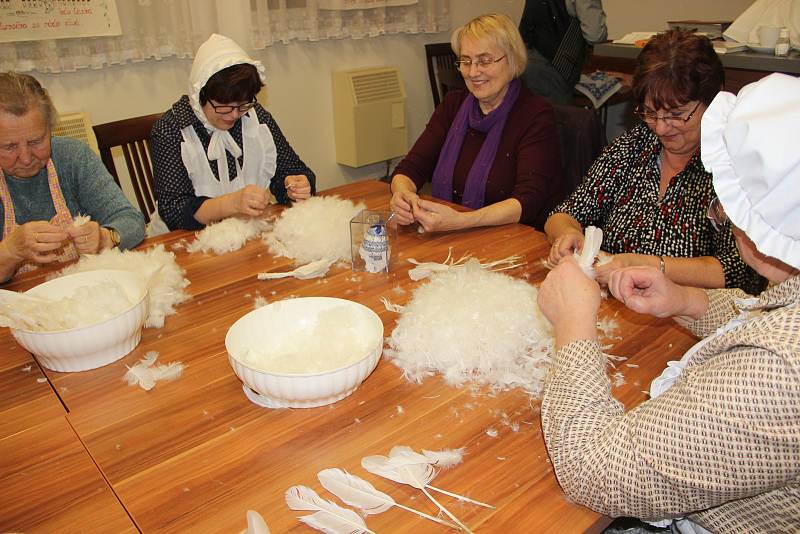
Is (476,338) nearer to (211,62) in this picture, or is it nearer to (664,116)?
(664,116)

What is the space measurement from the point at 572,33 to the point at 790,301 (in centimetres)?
365

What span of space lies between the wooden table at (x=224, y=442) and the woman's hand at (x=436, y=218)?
62cm

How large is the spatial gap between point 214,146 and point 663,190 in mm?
1726

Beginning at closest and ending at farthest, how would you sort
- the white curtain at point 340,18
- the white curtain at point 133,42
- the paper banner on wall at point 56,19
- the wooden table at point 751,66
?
the paper banner on wall at point 56,19 < the white curtain at point 133,42 < the wooden table at point 751,66 < the white curtain at point 340,18

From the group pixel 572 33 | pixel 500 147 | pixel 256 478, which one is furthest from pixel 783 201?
pixel 572 33

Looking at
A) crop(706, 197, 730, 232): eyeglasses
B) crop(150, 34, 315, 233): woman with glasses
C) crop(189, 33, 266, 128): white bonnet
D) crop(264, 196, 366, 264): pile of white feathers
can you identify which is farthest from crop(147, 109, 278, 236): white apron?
crop(706, 197, 730, 232): eyeglasses

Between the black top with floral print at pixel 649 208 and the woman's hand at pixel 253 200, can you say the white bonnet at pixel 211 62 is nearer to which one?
the woman's hand at pixel 253 200

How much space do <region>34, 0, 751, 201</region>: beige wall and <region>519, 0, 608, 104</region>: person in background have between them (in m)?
1.14

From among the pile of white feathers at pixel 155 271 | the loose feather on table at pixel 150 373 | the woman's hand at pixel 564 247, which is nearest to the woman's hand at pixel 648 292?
the woman's hand at pixel 564 247

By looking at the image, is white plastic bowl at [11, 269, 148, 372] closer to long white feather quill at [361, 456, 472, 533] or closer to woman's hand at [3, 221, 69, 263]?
woman's hand at [3, 221, 69, 263]

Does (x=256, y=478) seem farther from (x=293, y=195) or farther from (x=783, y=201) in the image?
(x=293, y=195)

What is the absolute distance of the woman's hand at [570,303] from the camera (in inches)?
43.8

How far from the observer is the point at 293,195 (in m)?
2.30

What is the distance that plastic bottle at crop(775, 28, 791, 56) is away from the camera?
325 cm
